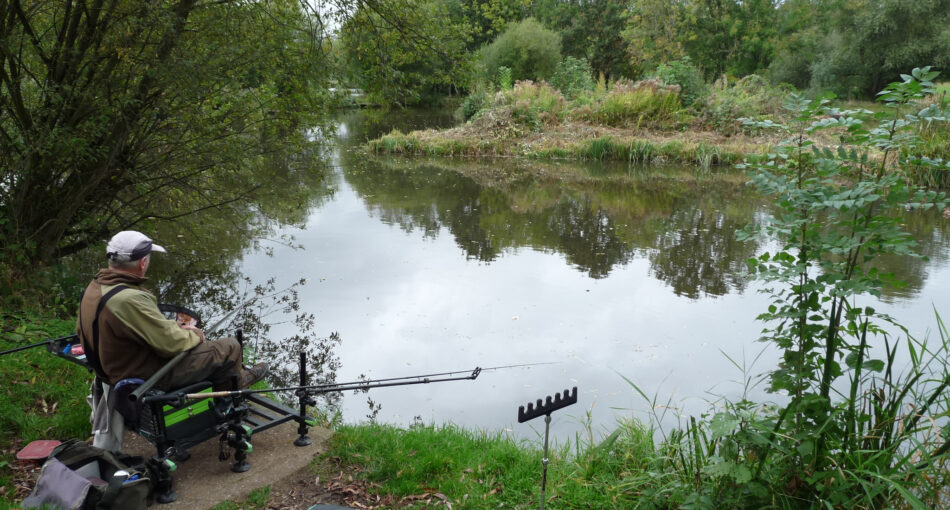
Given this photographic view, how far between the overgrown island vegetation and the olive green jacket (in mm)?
921

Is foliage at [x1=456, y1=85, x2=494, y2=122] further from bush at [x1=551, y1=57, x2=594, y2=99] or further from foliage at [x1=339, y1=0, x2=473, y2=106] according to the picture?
foliage at [x1=339, y1=0, x2=473, y2=106]

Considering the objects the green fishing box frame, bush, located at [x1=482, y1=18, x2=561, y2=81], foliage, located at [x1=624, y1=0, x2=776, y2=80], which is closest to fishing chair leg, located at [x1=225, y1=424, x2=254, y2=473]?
the green fishing box frame

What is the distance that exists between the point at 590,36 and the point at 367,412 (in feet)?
148

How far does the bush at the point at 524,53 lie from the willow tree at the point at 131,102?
28.4 metres

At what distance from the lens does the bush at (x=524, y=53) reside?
3475cm

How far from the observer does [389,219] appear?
1227cm

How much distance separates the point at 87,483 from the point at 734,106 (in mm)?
22041

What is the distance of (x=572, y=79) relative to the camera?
92.6ft

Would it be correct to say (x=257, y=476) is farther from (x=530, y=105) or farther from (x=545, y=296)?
(x=530, y=105)

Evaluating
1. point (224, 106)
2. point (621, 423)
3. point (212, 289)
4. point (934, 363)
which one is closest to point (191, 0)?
point (224, 106)

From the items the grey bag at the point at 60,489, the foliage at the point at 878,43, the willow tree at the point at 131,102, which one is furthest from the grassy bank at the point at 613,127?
the grey bag at the point at 60,489

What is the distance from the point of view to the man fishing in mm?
3125

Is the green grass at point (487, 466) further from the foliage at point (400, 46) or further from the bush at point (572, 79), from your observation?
the bush at point (572, 79)

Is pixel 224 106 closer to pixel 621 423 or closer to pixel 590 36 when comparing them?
pixel 621 423
